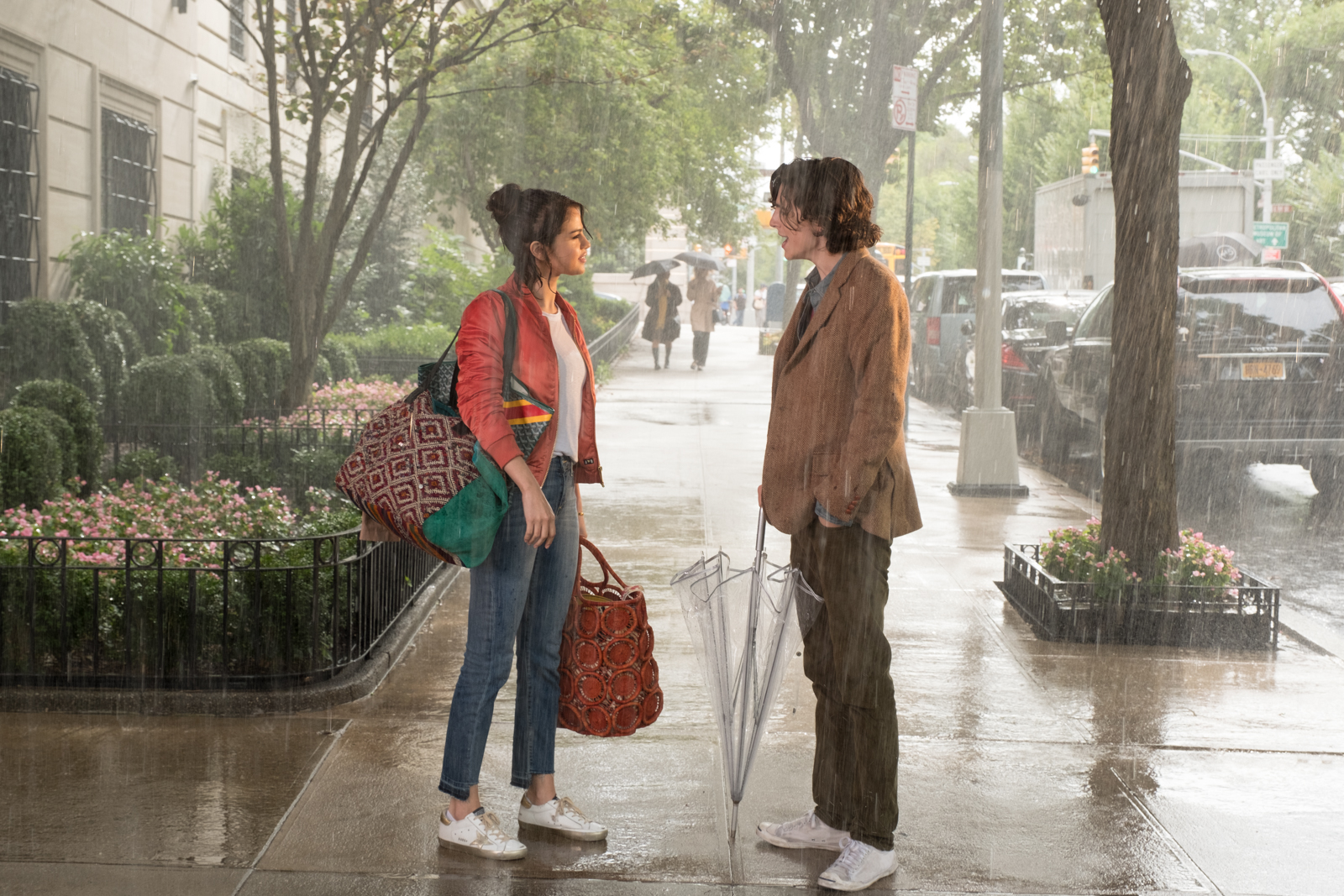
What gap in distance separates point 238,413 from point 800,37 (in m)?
17.7

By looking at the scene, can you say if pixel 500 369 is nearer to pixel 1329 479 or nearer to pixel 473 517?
pixel 473 517

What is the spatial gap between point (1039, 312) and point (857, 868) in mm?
15013

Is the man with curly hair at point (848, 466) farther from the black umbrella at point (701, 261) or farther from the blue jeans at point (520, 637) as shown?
the black umbrella at point (701, 261)

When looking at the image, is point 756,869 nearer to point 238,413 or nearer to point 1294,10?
point 238,413

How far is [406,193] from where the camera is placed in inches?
938

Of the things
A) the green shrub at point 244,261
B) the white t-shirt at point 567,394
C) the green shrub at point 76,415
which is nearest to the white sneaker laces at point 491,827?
the white t-shirt at point 567,394

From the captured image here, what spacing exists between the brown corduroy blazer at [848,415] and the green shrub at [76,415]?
5.78 meters

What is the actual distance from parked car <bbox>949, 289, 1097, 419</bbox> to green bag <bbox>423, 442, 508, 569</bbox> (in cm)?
1121

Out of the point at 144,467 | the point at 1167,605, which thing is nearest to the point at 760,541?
the point at 1167,605

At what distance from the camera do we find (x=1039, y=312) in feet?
58.6

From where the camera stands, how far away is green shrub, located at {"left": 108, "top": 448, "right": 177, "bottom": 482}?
30.3 ft

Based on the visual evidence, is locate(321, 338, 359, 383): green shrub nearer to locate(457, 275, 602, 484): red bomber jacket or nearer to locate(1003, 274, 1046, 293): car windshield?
locate(1003, 274, 1046, 293): car windshield

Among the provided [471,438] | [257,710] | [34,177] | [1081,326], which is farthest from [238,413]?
[471,438]

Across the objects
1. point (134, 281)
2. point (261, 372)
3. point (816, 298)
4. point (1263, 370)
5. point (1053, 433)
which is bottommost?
point (1053, 433)
